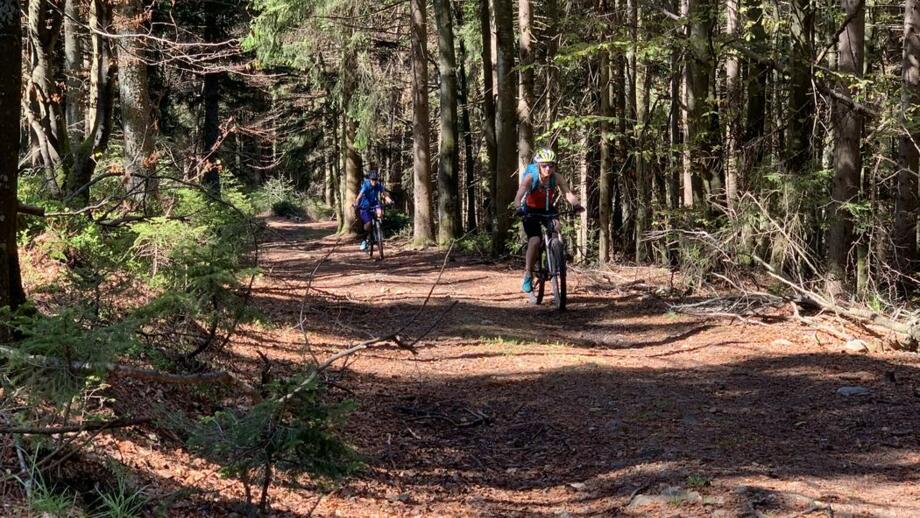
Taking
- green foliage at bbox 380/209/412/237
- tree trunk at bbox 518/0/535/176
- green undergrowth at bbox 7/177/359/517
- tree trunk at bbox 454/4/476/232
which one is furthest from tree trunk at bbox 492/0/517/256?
green foliage at bbox 380/209/412/237

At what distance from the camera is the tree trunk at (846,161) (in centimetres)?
984

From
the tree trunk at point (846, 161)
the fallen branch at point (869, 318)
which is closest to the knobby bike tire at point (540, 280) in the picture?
the fallen branch at point (869, 318)

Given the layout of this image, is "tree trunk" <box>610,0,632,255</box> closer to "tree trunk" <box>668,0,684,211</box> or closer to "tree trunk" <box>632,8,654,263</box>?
"tree trunk" <box>632,8,654,263</box>

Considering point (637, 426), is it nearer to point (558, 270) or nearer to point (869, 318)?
point (869, 318)

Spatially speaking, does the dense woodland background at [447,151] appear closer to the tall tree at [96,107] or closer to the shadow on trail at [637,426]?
the tall tree at [96,107]

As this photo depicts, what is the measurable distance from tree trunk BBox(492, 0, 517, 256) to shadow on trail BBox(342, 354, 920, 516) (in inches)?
372

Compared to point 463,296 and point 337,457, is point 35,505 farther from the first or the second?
point 463,296

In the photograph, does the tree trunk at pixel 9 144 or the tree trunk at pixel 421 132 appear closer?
the tree trunk at pixel 9 144

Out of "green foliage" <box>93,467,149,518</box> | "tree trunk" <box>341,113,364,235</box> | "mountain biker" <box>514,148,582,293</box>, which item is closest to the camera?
"green foliage" <box>93,467,149,518</box>

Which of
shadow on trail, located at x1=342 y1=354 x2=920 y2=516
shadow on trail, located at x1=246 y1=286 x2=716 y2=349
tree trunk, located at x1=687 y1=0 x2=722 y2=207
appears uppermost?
tree trunk, located at x1=687 y1=0 x2=722 y2=207

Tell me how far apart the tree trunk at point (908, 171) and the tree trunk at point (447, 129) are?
11.5 metres

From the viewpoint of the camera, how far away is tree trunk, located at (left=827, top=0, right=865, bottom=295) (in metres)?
9.84

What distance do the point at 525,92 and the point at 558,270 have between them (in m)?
6.95

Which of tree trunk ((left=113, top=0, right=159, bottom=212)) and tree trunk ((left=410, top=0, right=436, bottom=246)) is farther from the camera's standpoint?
tree trunk ((left=410, top=0, right=436, bottom=246))
